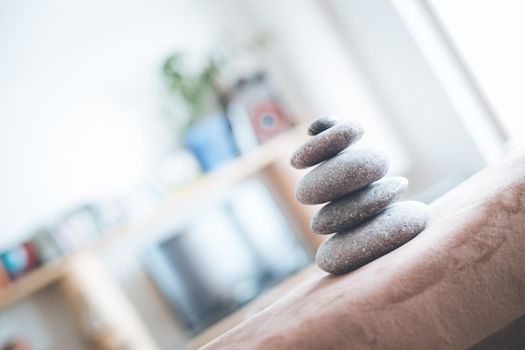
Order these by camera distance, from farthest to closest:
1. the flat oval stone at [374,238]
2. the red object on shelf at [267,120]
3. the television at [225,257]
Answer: the red object on shelf at [267,120]
the television at [225,257]
the flat oval stone at [374,238]

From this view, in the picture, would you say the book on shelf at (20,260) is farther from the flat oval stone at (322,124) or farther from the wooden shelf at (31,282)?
the flat oval stone at (322,124)

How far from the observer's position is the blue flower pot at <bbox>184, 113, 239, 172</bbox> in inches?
96.6

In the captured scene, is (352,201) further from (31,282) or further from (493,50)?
(31,282)

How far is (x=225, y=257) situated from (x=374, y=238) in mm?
1820

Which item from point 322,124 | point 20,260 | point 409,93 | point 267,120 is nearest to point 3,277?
point 20,260

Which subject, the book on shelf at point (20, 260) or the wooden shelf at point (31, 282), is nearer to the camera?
the wooden shelf at point (31, 282)

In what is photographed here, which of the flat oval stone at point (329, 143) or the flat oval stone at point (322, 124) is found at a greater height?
the flat oval stone at point (322, 124)

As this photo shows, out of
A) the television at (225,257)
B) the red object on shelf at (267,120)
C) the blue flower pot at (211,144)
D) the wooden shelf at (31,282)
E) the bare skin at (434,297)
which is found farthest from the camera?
the red object on shelf at (267,120)

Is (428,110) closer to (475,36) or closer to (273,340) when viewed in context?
(475,36)

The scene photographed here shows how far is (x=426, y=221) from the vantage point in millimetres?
754

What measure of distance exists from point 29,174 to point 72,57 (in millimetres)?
800

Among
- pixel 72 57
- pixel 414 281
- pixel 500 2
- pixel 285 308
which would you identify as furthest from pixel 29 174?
pixel 500 2

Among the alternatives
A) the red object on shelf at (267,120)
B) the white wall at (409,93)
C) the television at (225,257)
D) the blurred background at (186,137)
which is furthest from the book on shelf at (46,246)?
the white wall at (409,93)

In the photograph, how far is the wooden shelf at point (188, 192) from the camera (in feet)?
6.69
